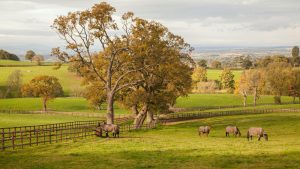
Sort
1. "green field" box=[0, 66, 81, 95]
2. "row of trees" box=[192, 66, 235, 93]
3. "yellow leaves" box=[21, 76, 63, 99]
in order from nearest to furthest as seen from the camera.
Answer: "yellow leaves" box=[21, 76, 63, 99] → "green field" box=[0, 66, 81, 95] → "row of trees" box=[192, 66, 235, 93]

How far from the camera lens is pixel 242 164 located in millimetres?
21609

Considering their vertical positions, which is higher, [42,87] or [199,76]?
[199,76]

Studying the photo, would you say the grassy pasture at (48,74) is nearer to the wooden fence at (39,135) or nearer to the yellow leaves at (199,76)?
the yellow leaves at (199,76)

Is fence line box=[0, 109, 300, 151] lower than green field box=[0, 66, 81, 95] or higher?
lower

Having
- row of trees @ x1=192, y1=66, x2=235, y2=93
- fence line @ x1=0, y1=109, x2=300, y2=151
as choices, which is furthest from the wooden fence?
row of trees @ x1=192, y1=66, x2=235, y2=93

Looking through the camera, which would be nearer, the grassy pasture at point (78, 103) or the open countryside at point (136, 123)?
the open countryside at point (136, 123)

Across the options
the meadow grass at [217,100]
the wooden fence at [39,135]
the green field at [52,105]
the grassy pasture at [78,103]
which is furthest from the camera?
the meadow grass at [217,100]

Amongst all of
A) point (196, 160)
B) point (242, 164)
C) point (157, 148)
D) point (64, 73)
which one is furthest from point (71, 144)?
point (64, 73)

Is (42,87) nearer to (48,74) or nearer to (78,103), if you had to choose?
(78,103)

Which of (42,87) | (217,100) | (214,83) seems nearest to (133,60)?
(42,87)

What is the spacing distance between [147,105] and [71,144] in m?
21.3

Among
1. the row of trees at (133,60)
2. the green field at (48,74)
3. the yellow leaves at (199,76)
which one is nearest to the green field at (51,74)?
the green field at (48,74)

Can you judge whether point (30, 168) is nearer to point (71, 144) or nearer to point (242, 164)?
point (71, 144)

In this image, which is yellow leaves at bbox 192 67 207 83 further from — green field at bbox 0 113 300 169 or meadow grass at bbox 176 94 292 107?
green field at bbox 0 113 300 169
